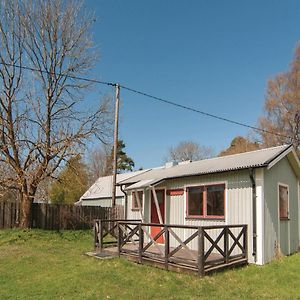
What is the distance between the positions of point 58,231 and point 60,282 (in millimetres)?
10126

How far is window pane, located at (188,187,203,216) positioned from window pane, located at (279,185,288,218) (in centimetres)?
269

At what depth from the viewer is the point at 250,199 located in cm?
1041

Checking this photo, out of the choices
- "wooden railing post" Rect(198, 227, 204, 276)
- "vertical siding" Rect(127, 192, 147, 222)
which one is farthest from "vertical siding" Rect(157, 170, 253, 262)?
"vertical siding" Rect(127, 192, 147, 222)

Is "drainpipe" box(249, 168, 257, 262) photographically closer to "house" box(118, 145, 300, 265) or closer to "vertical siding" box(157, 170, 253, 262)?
"house" box(118, 145, 300, 265)

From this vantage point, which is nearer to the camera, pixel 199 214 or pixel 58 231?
pixel 199 214

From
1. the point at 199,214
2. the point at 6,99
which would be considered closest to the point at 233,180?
the point at 199,214

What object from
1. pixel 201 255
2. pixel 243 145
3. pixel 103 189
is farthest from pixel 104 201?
pixel 201 255

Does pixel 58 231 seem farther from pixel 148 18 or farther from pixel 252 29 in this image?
pixel 252 29

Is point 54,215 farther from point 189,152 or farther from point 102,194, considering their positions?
point 189,152

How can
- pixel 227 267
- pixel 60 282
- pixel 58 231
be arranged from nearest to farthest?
pixel 60 282
pixel 227 267
pixel 58 231

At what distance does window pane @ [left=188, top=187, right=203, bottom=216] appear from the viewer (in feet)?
39.1

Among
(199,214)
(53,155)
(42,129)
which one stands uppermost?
(42,129)

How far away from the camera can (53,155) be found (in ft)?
54.4

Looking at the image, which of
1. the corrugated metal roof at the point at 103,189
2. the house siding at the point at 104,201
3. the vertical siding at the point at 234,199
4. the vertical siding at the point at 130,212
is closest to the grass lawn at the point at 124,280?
the vertical siding at the point at 234,199
